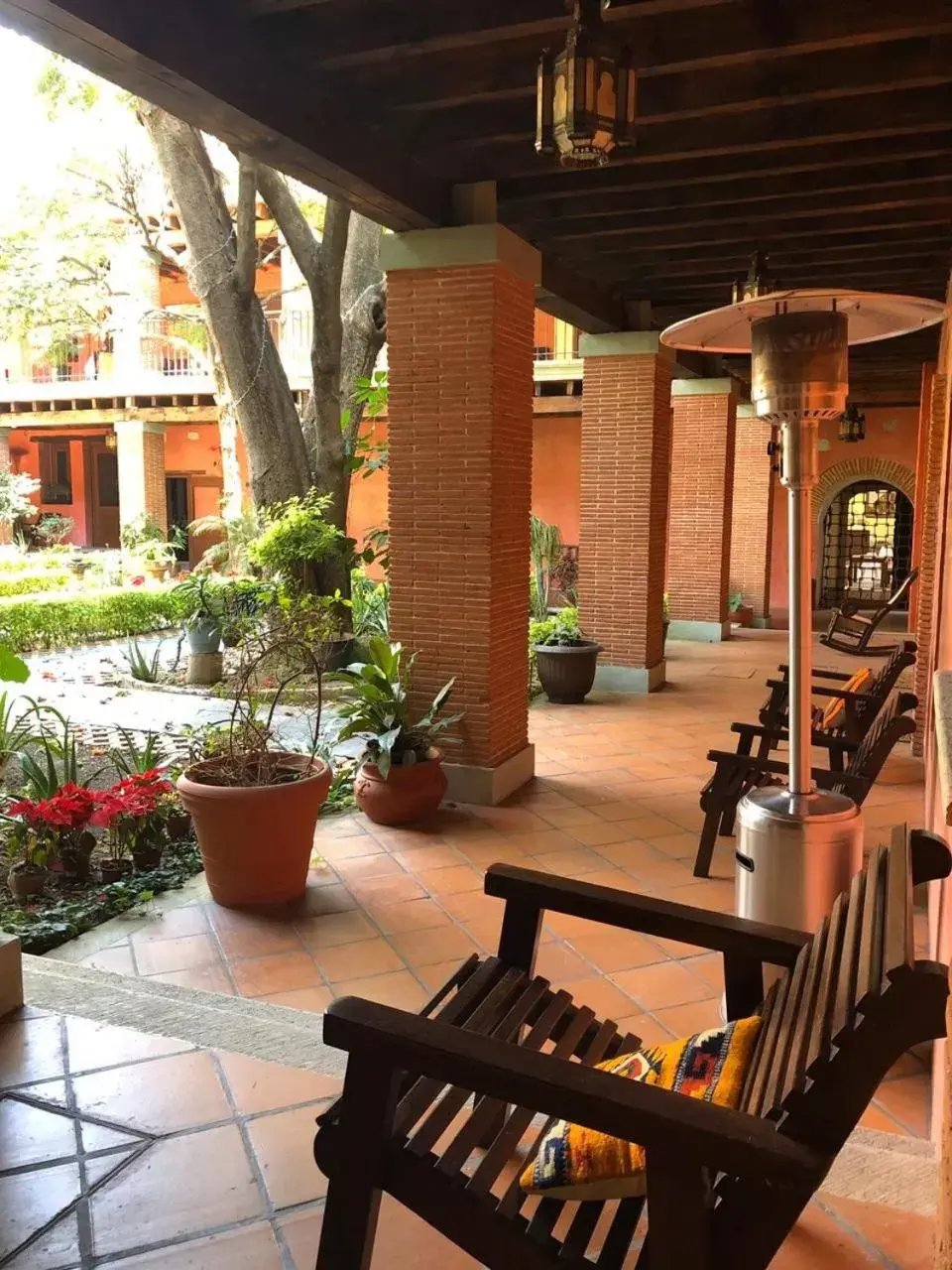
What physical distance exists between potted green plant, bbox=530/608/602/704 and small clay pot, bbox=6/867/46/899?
492cm

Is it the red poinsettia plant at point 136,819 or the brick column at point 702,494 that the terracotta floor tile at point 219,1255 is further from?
the brick column at point 702,494

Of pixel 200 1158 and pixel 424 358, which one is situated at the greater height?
pixel 424 358

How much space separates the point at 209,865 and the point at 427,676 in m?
1.93

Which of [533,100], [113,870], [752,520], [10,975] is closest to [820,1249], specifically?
[10,975]

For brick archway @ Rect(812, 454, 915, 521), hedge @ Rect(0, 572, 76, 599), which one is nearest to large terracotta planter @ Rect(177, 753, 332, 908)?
hedge @ Rect(0, 572, 76, 599)

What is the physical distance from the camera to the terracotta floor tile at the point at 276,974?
3467 millimetres

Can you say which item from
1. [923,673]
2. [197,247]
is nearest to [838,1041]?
[923,673]

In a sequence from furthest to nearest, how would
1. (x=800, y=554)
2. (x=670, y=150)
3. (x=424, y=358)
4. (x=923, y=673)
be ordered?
(x=923, y=673), (x=424, y=358), (x=670, y=150), (x=800, y=554)

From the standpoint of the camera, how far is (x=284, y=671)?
8.66 m

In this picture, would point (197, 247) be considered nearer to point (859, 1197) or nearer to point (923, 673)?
point (923, 673)

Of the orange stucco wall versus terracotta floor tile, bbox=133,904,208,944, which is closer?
terracotta floor tile, bbox=133,904,208,944

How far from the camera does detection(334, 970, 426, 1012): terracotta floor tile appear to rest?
3.37 metres

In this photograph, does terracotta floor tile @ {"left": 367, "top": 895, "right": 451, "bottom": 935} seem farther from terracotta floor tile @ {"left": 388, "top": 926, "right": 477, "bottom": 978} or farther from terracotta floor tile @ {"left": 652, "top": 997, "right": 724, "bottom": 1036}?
terracotta floor tile @ {"left": 652, "top": 997, "right": 724, "bottom": 1036}

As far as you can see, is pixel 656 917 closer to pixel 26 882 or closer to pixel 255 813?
pixel 255 813
